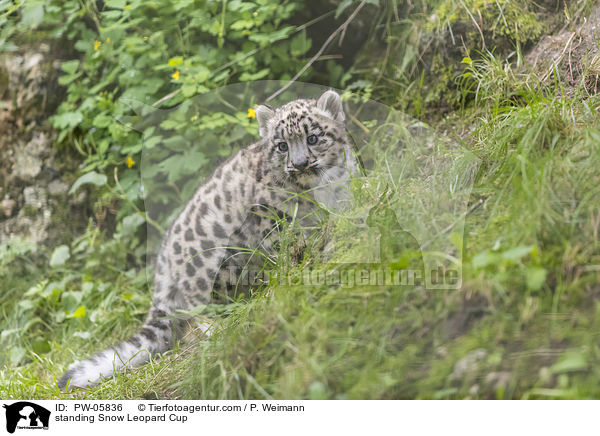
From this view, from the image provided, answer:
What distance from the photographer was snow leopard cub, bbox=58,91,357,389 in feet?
8.27

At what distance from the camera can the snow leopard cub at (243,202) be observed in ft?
8.27

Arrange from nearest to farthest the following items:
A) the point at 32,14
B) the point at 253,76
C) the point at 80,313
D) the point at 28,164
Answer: the point at 253,76 → the point at 32,14 → the point at 80,313 → the point at 28,164

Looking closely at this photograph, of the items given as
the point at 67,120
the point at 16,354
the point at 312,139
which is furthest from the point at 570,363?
the point at 67,120

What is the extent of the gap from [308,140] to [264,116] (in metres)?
0.26

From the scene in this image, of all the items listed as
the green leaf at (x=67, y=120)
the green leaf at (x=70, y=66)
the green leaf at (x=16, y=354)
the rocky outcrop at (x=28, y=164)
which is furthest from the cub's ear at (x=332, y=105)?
the green leaf at (x=16, y=354)

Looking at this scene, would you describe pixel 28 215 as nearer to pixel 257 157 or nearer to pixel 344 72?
pixel 257 157

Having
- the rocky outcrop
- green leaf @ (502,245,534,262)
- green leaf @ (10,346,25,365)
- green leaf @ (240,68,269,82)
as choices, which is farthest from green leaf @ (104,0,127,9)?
green leaf @ (502,245,534,262)

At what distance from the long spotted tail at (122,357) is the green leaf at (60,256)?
50.4 inches

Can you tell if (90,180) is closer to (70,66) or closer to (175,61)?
(70,66)

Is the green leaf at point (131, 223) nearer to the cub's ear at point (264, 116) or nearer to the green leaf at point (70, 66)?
the green leaf at point (70, 66)

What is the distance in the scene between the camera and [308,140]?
2564 millimetres
